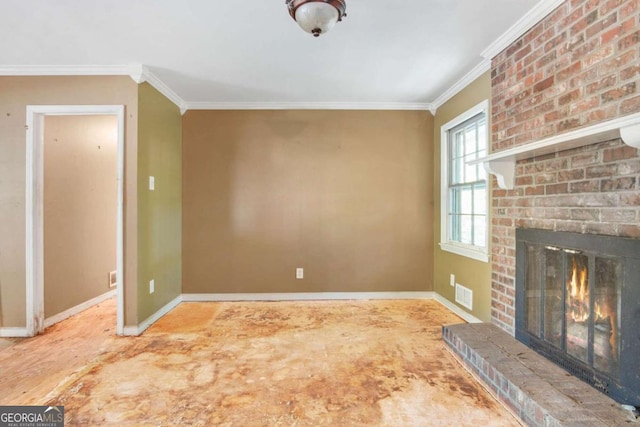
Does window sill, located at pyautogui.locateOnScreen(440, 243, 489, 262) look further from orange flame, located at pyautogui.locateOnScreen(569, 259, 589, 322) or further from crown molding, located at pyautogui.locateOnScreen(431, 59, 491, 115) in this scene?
crown molding, located at pyautogui.locateOnScreen(431, 59, 491, 115)

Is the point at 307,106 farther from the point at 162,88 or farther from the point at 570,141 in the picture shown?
the point at 570,141

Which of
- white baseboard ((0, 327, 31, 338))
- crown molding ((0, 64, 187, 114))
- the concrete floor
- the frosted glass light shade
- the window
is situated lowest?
the concrete floor

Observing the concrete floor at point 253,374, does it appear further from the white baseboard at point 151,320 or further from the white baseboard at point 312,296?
the white baseboard at point 312,296

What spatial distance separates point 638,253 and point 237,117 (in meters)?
3.68

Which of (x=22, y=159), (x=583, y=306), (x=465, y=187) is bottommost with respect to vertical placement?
(x=583, y=306)

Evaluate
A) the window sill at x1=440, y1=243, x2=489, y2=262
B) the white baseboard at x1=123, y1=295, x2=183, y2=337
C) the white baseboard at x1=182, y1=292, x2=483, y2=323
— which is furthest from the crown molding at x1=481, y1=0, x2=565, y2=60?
the white baseboard at x1=123, y1=295, x2=183, y2=337

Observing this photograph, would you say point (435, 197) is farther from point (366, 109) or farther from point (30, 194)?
point (30, 194)

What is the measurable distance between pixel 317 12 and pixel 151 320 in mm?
3028

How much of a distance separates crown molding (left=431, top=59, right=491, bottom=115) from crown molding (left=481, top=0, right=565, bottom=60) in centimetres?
11

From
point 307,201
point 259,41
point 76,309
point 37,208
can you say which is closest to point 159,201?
point 37,208

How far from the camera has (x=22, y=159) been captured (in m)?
2.72

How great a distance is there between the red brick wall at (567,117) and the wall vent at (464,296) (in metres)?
0.43

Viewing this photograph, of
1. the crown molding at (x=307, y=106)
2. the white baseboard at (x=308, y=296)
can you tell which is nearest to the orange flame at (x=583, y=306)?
the white baseboard at (x=308, y=296)

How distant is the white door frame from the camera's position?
2.70 meters
